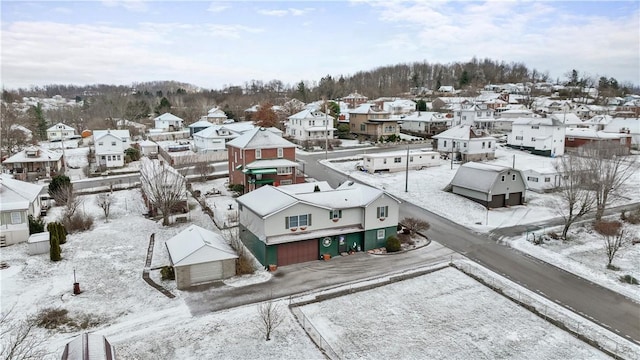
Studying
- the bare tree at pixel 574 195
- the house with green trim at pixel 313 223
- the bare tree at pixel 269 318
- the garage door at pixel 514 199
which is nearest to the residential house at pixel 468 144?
the garage door at pixel 514 199

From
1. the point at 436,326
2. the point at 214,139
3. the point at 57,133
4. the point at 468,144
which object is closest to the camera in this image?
the point at 436,326

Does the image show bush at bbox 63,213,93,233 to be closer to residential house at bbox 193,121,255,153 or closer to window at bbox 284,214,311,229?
window at bbox 284,214,311,229

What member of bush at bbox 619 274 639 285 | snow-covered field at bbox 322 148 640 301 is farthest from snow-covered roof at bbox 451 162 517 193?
bush at bbox 619 274 639 285

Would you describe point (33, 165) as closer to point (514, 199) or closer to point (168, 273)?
point (168, 273)

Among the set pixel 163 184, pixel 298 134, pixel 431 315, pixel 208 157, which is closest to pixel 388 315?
pixel 431 315

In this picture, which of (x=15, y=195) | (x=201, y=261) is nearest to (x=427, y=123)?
(x=201, y=261)

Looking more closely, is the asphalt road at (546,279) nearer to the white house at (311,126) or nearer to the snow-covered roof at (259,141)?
the snow-covered roof at (259,141)
